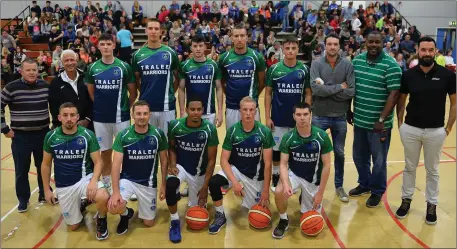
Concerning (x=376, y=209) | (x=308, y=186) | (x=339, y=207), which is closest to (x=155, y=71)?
(x=308, y=186)

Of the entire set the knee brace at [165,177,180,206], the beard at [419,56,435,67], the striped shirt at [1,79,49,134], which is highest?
the beard at [419,56,435,67]

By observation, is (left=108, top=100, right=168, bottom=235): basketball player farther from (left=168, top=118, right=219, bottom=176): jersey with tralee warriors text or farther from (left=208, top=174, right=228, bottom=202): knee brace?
(left=208, top=174, right=228, bottom=202): knee brace

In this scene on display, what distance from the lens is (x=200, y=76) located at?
5922 mm

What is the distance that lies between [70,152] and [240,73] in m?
2.52

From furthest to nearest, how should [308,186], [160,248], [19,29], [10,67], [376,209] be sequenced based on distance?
[19,29]
[10,67]
[376,209]
[308,186]
[160,248]

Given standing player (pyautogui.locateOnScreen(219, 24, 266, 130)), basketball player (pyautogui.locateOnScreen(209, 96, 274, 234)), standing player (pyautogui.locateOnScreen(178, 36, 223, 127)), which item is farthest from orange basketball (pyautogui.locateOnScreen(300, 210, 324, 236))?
standing player (pyautogui.locateOnScreen(178, 36, 223, 127))

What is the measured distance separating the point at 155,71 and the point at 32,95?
1627mm

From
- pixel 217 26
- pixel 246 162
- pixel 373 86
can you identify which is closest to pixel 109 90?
pixel 246 162

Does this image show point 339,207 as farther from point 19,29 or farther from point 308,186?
point 19,29

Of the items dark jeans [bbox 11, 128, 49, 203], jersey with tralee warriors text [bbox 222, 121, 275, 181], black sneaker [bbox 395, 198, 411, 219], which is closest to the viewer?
jersey with tralee warriors text [bbox 222, 121, 275, 181]

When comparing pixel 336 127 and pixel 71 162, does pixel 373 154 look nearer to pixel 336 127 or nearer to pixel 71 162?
pixel 336 127

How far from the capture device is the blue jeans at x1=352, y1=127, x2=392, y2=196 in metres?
5.65

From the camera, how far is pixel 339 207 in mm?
5781

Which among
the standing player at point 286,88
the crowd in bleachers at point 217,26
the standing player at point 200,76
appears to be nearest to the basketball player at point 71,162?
the standing player at point 200,76
